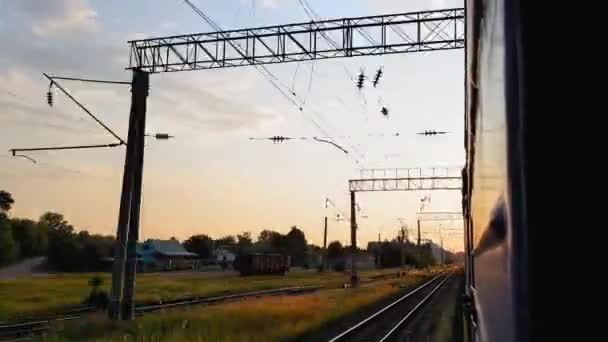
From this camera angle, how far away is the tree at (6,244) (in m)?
88.6

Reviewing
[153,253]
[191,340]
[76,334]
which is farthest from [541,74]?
[153,253]

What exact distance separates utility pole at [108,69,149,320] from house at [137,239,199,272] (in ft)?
291

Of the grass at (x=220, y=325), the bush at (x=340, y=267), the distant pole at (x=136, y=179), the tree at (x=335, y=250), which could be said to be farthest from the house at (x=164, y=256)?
the distant pole at (x=136, y=179)

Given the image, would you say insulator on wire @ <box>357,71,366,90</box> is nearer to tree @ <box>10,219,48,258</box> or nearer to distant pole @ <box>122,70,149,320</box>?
distant pole @ <box>122,70,149,320</box>

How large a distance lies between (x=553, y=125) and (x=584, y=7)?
239 millimetres

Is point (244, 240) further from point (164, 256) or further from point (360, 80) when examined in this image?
point (360, 80)

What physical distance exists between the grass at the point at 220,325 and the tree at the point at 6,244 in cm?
6928

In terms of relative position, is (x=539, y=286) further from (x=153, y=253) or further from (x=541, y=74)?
(x=153, y=253)

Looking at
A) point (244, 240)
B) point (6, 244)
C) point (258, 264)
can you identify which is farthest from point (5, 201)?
point (244, 240)

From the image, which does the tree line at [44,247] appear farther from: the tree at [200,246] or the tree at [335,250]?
the tree at [335,250]

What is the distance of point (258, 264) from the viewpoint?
90125 mm

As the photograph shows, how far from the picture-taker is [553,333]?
117 cm

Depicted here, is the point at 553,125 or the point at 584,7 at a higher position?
the point at 584,7

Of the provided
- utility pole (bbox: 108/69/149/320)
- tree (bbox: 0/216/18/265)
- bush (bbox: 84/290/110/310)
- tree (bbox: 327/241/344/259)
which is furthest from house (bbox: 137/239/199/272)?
utility pole (bbox: 108/69/149/320)
